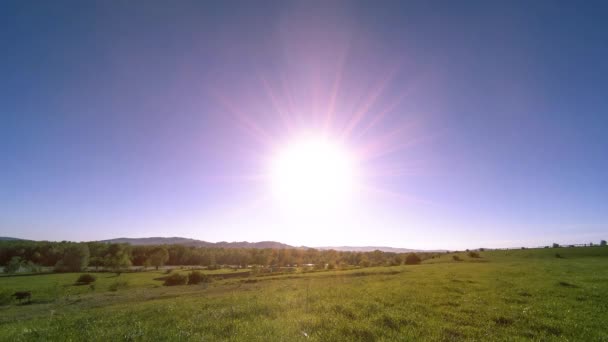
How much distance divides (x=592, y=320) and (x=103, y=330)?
29.9 metres

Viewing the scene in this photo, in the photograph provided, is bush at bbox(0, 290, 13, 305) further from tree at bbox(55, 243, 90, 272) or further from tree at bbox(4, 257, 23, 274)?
tree at bbox(55, 243, 90, 272)

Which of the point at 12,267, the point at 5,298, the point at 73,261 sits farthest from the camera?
the point at 73,261

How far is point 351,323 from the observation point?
16.9 metres

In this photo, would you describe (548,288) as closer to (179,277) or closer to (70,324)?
(70,324)

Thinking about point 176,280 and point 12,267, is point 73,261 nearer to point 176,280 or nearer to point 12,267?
point 12,267

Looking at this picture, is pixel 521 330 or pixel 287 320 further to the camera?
pixel 287 320

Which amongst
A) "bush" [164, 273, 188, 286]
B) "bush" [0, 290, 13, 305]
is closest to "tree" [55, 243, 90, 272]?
"bush" [164, 273, 188, 286]

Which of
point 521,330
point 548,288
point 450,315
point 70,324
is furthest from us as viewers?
point 548,288

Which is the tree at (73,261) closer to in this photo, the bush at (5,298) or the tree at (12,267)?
the tree at (12,267)

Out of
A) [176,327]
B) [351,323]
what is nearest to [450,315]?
[351,323]

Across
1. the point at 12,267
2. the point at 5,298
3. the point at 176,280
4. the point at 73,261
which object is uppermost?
the point at 73,261

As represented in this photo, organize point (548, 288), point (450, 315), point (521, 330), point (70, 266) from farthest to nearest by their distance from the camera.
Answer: point (70, 266), point (548, 288), point (450, 315), point (521, 330)


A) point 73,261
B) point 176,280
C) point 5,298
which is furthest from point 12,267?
point 176,280

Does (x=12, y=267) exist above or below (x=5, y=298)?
above
